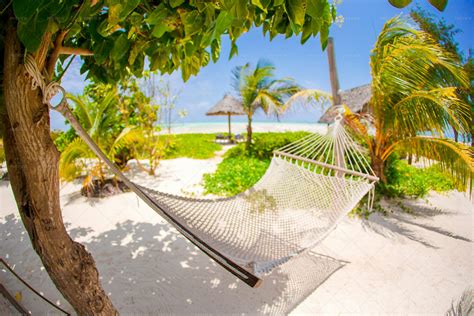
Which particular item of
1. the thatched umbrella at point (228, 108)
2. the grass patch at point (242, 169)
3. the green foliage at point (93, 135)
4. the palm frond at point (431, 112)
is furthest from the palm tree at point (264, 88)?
the thatched umbrella at point (228, 108)

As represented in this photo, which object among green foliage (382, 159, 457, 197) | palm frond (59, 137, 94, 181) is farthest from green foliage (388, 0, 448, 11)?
green foliage (382, 159, 457, 197)

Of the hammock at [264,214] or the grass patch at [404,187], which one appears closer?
the hammock at [264,214]

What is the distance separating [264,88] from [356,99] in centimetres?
223

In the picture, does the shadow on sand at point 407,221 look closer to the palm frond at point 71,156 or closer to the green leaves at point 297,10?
the green leaves at point 297,10

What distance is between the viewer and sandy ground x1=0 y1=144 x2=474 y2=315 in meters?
1.53

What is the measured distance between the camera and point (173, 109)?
4.45 m

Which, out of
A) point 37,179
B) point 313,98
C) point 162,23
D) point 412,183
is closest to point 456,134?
point 412,183

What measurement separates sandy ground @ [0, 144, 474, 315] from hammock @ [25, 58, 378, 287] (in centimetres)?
36

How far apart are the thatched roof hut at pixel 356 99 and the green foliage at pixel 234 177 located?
2.25 meters

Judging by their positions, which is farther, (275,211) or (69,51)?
(275,211)

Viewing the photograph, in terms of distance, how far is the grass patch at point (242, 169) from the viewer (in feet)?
11.2

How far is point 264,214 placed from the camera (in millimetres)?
1852

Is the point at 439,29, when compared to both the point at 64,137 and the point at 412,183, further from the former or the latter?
the point at 64,137

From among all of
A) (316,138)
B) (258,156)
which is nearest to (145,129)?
(258,156)
